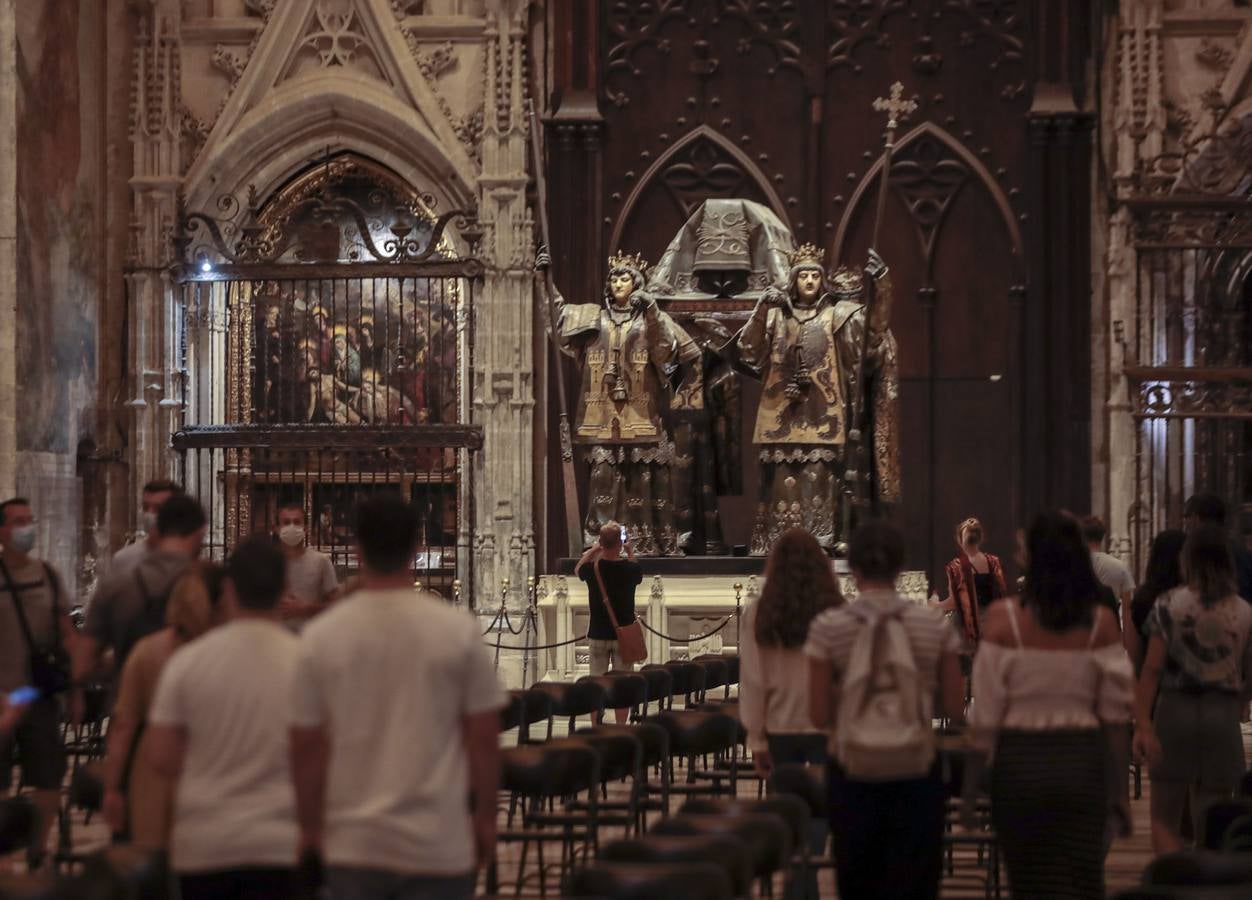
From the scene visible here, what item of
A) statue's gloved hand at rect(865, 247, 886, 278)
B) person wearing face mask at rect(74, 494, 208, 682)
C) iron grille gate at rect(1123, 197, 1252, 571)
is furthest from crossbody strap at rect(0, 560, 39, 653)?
iron grille gate at rect(1123, 197, 1252, 571)

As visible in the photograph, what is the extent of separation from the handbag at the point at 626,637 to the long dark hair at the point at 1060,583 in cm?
605

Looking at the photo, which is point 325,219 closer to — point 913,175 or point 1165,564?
point 913,175

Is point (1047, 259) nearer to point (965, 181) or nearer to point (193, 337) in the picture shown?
point (965, 181)

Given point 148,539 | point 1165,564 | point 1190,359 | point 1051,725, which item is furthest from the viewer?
point 1190,359

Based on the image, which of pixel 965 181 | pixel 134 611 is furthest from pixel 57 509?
pixel 134 611

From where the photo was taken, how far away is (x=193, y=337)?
1883cm

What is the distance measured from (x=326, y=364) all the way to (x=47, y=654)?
11883 millimetres

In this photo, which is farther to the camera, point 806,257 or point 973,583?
point 806,257

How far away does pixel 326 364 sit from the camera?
19.2 m

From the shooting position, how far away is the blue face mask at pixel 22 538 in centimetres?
766

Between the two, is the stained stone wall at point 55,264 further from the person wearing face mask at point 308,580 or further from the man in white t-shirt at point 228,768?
the man in white t-shirt at point 228,768

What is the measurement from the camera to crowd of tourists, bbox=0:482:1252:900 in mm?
4504

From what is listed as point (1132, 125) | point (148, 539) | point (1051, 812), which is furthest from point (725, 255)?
point (1051, 812)

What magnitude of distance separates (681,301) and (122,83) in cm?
667
